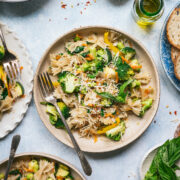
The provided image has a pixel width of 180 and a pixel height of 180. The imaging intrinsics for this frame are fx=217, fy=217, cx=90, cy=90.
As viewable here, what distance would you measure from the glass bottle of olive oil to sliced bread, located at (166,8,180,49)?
0.21m

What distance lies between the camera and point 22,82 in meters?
3.32

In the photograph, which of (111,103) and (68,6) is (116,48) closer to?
(111,103)

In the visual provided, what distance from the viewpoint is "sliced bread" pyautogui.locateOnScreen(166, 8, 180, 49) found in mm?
3311

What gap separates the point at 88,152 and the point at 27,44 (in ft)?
6.31

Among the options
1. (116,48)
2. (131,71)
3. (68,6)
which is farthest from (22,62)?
(131,71)

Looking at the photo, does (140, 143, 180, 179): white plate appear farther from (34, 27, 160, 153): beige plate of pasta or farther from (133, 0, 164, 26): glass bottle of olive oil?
(133, 0, 164, 26): glass bottle of olive oil

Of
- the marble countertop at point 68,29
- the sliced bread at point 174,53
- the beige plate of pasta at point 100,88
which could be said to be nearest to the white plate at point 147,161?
the marble countertop at point 68,29

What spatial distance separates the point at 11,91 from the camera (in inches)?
129

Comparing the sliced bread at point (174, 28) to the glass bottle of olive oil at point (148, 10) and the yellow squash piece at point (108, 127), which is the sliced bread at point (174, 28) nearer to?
the glass bottle of olive oil at point (148, 10)

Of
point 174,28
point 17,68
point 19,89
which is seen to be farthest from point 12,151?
point 174,28

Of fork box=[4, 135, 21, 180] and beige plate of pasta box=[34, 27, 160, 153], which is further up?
beige plate of pasta box=[34, 27, 160, 153]

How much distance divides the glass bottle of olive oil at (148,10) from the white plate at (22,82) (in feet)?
5.94

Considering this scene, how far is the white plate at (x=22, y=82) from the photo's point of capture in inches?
129

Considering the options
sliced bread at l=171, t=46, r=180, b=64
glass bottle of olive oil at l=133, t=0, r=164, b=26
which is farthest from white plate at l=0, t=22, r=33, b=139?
sliced bread at l=171, t=46, r=180, b=64
